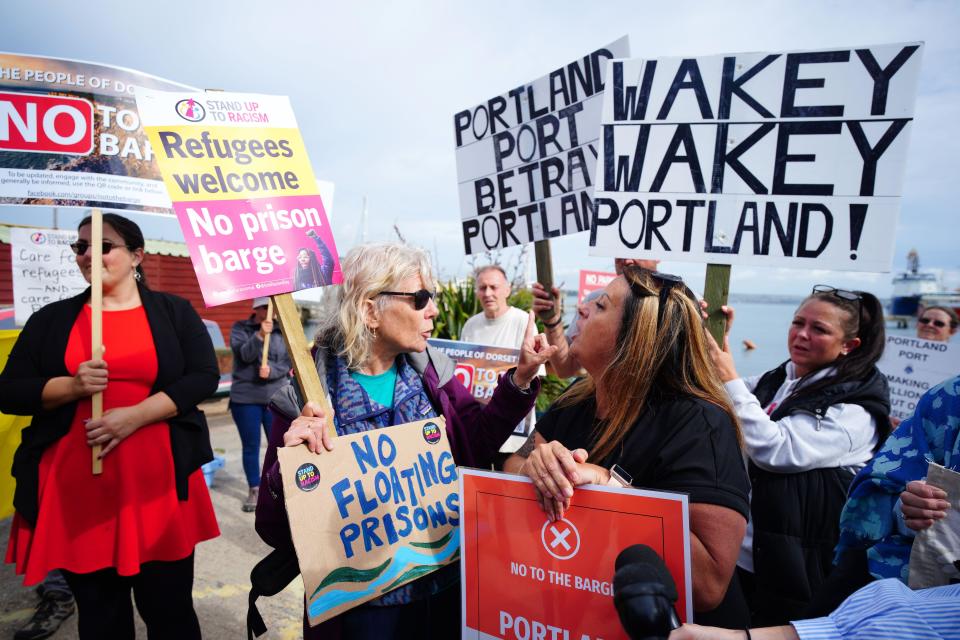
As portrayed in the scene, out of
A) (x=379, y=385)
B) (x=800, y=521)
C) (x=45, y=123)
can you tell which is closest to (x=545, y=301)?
(x=379, y=385)

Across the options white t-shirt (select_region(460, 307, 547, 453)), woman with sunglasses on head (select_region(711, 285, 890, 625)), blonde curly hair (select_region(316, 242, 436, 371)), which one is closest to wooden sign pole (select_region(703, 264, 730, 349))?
woman with sunglasses on head (select_region(711, 285, 890, 625))

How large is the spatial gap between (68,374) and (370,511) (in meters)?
1.61

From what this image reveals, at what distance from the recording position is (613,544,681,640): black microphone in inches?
31.2

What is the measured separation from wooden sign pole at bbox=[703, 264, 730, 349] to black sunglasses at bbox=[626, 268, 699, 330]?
77 centimetres

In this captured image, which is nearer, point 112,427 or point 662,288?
point 662,288

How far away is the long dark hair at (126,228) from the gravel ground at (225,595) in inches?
85.9

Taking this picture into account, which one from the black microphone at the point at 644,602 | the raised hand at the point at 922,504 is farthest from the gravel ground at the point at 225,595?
the raised hand at the point at 922,504

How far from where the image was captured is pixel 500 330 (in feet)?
16.4

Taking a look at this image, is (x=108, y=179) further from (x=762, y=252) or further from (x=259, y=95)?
(x=762, y=252)

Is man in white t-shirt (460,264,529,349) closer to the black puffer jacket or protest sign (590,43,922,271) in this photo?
protest sign (590,43,922,271)

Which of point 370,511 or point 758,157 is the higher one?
point 758,157

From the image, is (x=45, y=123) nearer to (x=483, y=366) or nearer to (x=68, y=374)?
(x=68, y=374)

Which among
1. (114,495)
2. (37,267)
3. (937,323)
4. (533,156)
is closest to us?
(114,495)

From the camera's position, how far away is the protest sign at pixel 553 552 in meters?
1.22
